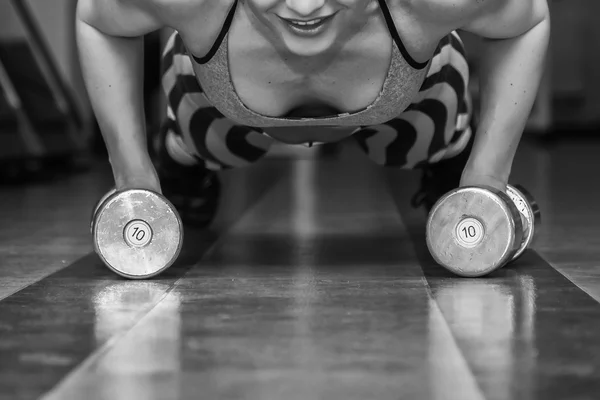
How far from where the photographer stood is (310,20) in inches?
61.0

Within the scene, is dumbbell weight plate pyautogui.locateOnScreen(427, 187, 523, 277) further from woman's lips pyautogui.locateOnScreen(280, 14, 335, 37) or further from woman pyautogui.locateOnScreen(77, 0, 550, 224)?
woman's lips pyautogui.locateOnScreen(280, 14, 335, 37)

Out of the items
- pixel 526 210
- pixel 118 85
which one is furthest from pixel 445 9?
pixel 118 85

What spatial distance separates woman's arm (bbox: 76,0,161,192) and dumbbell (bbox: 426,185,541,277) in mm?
509

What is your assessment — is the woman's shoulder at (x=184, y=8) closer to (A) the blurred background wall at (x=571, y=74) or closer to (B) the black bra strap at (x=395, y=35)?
(B) the black bra strap at (x=395, y=35)

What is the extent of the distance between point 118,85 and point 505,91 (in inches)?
26.2

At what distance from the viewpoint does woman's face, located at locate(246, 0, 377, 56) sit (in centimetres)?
152

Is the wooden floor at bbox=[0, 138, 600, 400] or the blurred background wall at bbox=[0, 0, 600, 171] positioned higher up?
the wooden floor at bbox=[0, 138, 600, 400]

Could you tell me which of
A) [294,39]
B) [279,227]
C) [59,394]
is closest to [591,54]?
[279,227]

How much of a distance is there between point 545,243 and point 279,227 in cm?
68

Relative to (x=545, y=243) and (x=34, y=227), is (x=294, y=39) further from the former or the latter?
(x=34, y=227)

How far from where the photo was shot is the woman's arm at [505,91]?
1.73 metres

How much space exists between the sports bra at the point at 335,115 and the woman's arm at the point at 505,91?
14 centimetres

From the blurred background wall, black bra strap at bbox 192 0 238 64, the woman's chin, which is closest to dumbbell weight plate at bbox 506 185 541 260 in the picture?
the woman's chin

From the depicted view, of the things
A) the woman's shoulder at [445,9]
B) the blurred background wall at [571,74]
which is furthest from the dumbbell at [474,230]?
the blurred background wall at [571,74]
